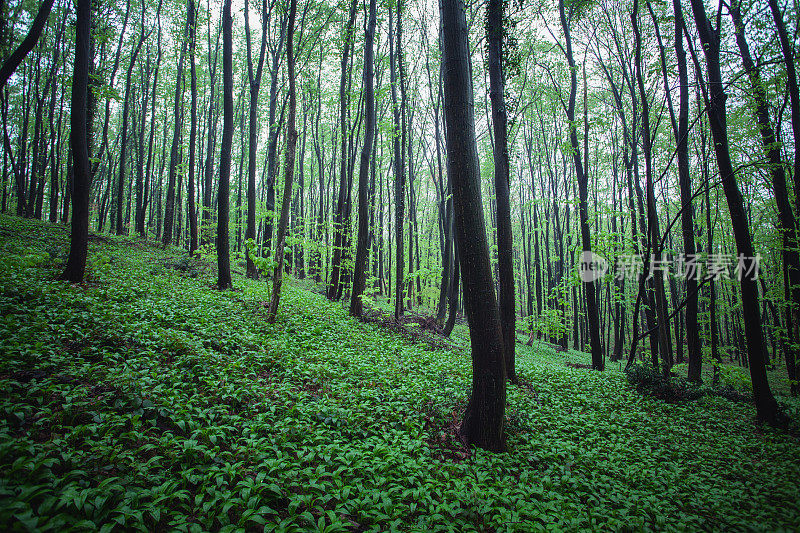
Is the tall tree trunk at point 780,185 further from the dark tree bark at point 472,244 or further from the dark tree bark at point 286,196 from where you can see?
the dark tree bark at point 286,196

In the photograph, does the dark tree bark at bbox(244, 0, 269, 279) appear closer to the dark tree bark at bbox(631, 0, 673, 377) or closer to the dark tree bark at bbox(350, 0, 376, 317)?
the dark tree bark at bbox(350, 0, 376, 317)

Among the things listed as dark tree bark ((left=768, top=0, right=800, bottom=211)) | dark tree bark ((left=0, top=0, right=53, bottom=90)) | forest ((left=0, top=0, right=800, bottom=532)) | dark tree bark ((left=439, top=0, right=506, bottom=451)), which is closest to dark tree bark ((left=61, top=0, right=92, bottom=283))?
forest ((left=0, top=0, right=800, bottom=532))

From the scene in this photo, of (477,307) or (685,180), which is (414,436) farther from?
(685,180)

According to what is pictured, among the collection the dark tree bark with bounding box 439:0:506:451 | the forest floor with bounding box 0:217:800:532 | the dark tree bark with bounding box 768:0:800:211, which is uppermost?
the dark tree bark with bounding box 768:0:800:211

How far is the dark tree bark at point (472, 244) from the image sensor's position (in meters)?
3.94

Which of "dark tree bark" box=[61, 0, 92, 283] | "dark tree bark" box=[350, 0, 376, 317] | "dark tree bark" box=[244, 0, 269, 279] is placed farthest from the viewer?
"dark tree bark" box=[244, 0, 269, 279]

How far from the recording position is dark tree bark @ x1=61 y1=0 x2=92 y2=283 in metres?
6.62

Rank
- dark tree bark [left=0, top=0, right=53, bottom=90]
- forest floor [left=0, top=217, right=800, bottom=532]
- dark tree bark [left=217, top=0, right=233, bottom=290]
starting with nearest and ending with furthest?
1. forest floor [left=0, top=217, right=800, bottom=532]
2. dark tree bark [left=0, top=0, right=53, bottom=90]
3. dark tree bark [left=217, top=0, right=233, bottom=290]

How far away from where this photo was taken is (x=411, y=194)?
18594 millimetres

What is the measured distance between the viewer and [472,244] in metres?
3.96

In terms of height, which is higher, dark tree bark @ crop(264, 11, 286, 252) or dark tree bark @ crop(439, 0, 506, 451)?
dark tree bark @ crop(264, 11, 286, 252)

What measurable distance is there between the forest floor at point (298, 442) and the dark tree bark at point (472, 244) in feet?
1.92

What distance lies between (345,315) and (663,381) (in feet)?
28.5

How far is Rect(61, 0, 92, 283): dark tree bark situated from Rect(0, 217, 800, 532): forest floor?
595mm
